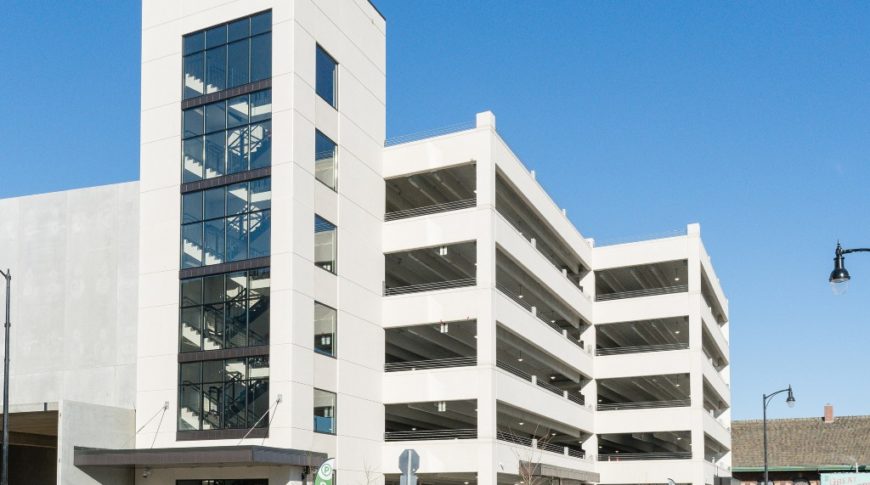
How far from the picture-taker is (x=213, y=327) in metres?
42.4

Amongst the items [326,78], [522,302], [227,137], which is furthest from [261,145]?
[522,302]

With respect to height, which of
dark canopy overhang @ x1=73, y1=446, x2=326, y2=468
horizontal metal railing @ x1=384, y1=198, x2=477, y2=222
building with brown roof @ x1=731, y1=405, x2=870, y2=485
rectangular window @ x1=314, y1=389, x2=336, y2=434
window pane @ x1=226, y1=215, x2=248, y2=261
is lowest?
building with brown roof @ x1=731, y1=405, x2=870, y2=485

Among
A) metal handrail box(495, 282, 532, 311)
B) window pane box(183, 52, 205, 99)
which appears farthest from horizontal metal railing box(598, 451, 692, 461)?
window pane box(183, 52, 205, 99)

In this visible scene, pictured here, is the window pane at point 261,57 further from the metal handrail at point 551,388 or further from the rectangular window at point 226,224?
the metal handrail at point 551,388

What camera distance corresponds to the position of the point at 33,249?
47.4 meters

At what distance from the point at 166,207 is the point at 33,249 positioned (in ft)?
24.4

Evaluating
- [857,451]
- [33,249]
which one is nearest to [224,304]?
[33,249]

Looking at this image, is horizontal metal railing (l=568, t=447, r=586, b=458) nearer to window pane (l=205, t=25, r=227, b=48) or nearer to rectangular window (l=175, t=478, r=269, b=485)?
rectangular window (l=175, t=478, r=269, b=485)

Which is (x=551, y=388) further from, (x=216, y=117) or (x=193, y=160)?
(x=216, y=117)

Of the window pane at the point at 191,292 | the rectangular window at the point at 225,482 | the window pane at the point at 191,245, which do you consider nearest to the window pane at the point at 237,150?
the window pane at the point at 191,245

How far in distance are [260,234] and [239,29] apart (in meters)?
8.54

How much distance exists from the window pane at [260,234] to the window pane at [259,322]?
6.00 feet

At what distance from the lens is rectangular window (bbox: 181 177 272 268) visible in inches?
1658

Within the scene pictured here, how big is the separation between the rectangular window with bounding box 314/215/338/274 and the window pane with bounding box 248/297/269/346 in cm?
280
